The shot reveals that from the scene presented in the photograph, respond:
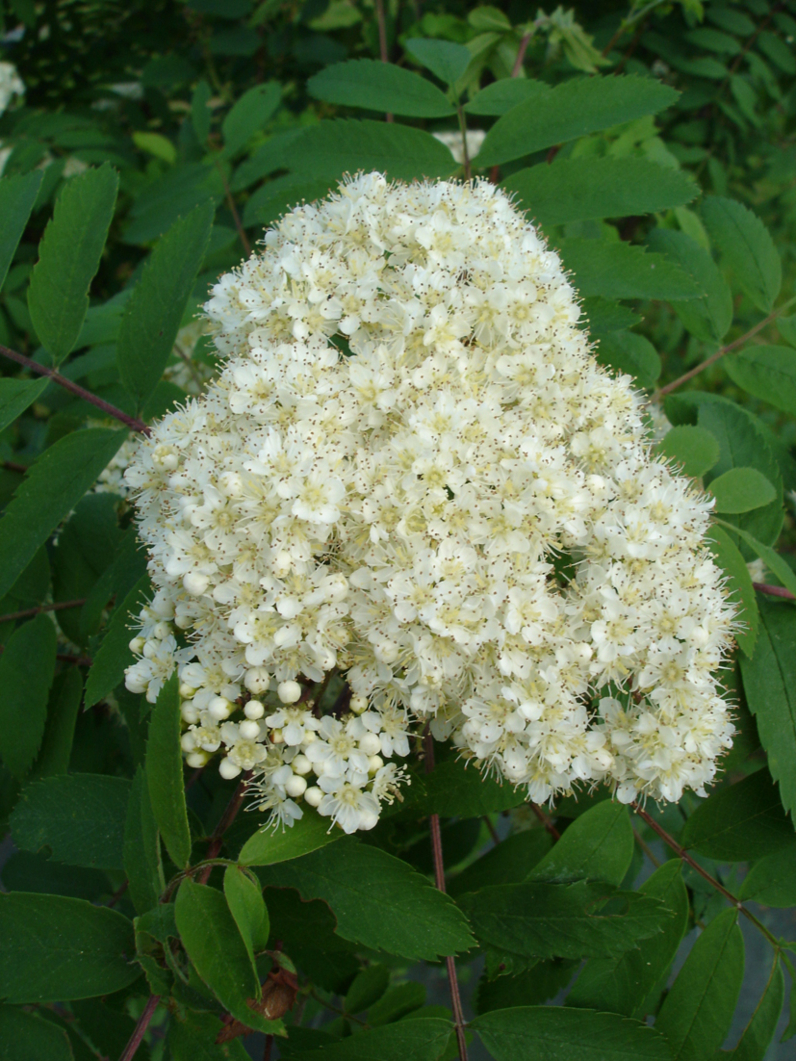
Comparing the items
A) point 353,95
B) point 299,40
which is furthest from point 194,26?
point 353,95

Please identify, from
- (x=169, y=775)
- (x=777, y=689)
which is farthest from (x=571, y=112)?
(x=169, y=775)

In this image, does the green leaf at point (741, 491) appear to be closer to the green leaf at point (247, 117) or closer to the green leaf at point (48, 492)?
the green leaf at point (48, 492)

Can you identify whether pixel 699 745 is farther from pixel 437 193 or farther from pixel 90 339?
pixel 90 339

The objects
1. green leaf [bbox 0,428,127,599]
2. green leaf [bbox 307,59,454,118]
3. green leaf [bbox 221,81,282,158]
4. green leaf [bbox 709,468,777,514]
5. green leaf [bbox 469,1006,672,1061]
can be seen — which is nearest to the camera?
green leaf [bbox 469,1006,672,1061]

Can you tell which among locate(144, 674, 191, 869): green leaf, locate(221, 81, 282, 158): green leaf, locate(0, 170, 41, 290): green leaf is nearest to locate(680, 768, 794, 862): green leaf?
locate(144, 674, 191, 869): green leaf

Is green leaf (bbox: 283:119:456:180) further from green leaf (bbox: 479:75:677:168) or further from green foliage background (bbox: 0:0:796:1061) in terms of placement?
green leaf (bbox: 479:75:677:168)

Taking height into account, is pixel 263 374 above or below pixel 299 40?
below
